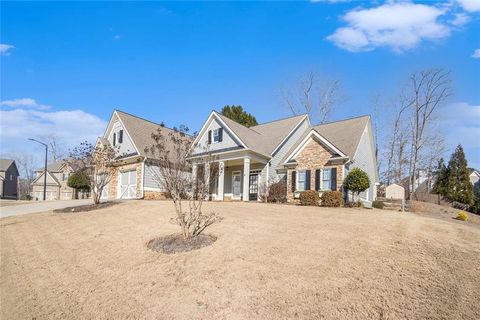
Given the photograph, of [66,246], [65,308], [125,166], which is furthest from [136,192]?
[65,308]

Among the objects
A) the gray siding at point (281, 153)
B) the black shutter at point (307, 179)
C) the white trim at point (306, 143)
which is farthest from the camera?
the gray siding at point (281, 153)

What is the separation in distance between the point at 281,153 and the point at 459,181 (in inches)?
894

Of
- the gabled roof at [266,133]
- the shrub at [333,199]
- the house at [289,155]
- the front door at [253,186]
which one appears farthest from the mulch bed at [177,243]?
the front door at [253,186]

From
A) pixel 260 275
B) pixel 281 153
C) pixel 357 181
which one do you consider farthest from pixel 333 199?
pixel 260 275

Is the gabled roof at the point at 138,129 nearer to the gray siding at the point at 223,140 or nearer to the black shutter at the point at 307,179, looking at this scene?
the gray siding at the point at 223,140

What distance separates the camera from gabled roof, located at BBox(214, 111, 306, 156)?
71.9 feet

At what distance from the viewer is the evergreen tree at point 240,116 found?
3619 cm

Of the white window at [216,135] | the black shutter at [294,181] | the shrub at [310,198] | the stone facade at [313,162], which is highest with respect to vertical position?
the white window at [216,135]

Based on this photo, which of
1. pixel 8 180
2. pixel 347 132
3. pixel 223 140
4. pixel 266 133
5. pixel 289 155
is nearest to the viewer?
pixel 289 155

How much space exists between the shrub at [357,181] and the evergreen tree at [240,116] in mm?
19906

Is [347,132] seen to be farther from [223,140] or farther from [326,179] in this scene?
[223,140]

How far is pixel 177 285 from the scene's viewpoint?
605 centimetres

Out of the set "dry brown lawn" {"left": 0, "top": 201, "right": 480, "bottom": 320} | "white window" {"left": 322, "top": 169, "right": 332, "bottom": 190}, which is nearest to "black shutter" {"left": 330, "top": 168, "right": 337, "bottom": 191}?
"white window" {"left": 322, "top": 169, "right": 332, "bottom": 190}

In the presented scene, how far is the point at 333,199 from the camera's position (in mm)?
16766
